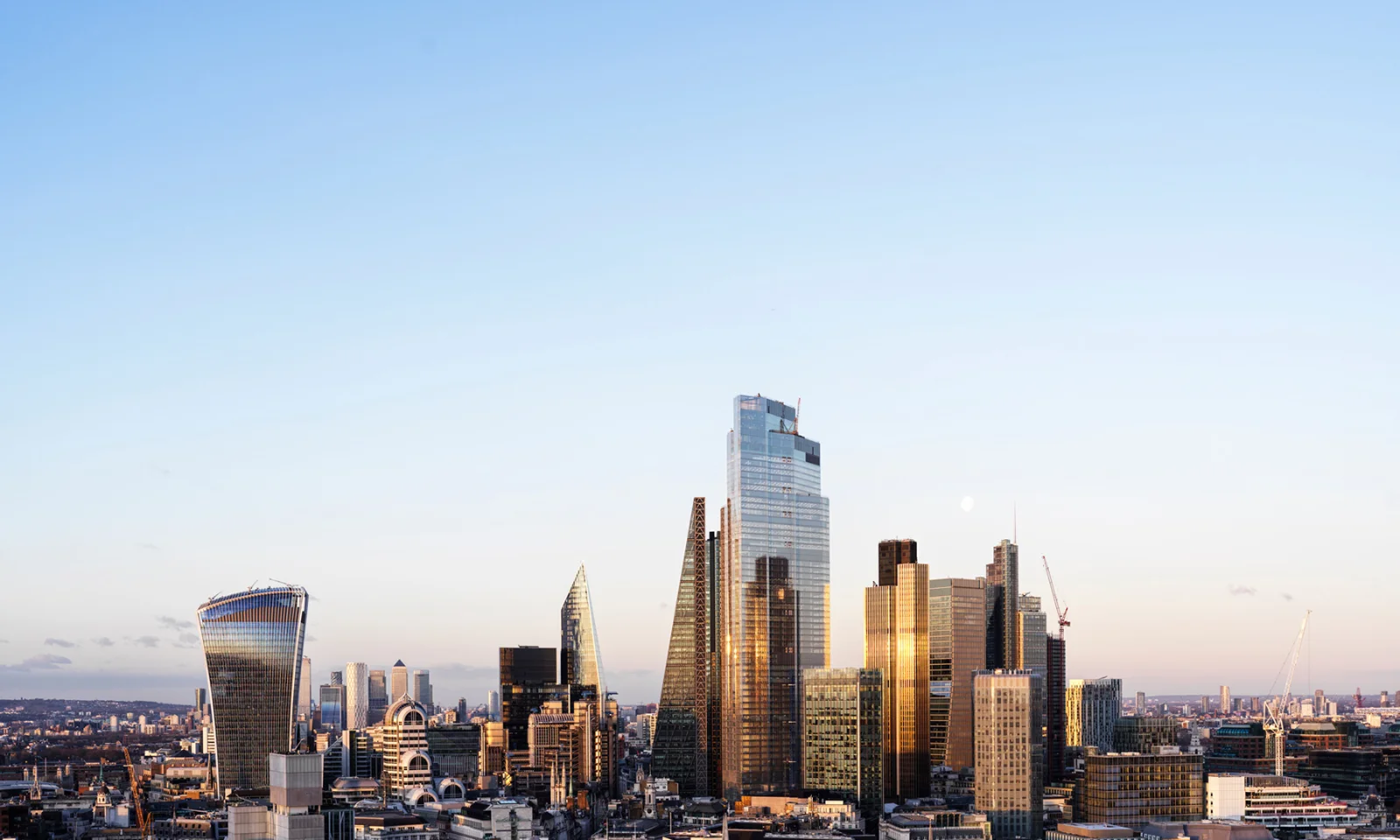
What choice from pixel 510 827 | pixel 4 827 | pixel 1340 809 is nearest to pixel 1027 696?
pixel 1340 809

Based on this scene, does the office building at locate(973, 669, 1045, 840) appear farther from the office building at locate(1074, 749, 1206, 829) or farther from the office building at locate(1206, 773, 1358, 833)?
the office building at locate(1206, 773, 1358, 833)

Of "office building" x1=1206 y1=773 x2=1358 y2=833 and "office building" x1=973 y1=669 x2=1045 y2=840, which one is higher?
"office building" x1=973 y1=669 x2=1045 y2=840

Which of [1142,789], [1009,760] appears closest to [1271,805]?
[1142,789]

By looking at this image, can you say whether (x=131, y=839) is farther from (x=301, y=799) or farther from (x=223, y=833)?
(x=301, y=799)

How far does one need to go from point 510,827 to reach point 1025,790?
178ft

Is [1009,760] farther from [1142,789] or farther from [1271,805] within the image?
[1271,805]

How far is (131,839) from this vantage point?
187 meters

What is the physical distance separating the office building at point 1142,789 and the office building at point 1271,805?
3.66 metres

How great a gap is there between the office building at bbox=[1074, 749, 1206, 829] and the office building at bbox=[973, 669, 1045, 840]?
6252mm

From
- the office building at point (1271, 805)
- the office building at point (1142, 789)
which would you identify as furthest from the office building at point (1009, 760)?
the office building at point (1271, 805)

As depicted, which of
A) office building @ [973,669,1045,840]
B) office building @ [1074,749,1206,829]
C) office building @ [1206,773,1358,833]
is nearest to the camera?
office building @ [973,669,1045,840]

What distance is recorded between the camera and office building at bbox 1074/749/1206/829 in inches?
7170

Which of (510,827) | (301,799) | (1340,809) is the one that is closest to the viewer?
(301,799)

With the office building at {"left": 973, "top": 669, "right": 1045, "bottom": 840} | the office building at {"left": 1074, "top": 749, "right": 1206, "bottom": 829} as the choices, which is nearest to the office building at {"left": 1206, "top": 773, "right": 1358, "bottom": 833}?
the office building at {"left": 1074, "top": 749, "right": 1206, "bottom": 829}
